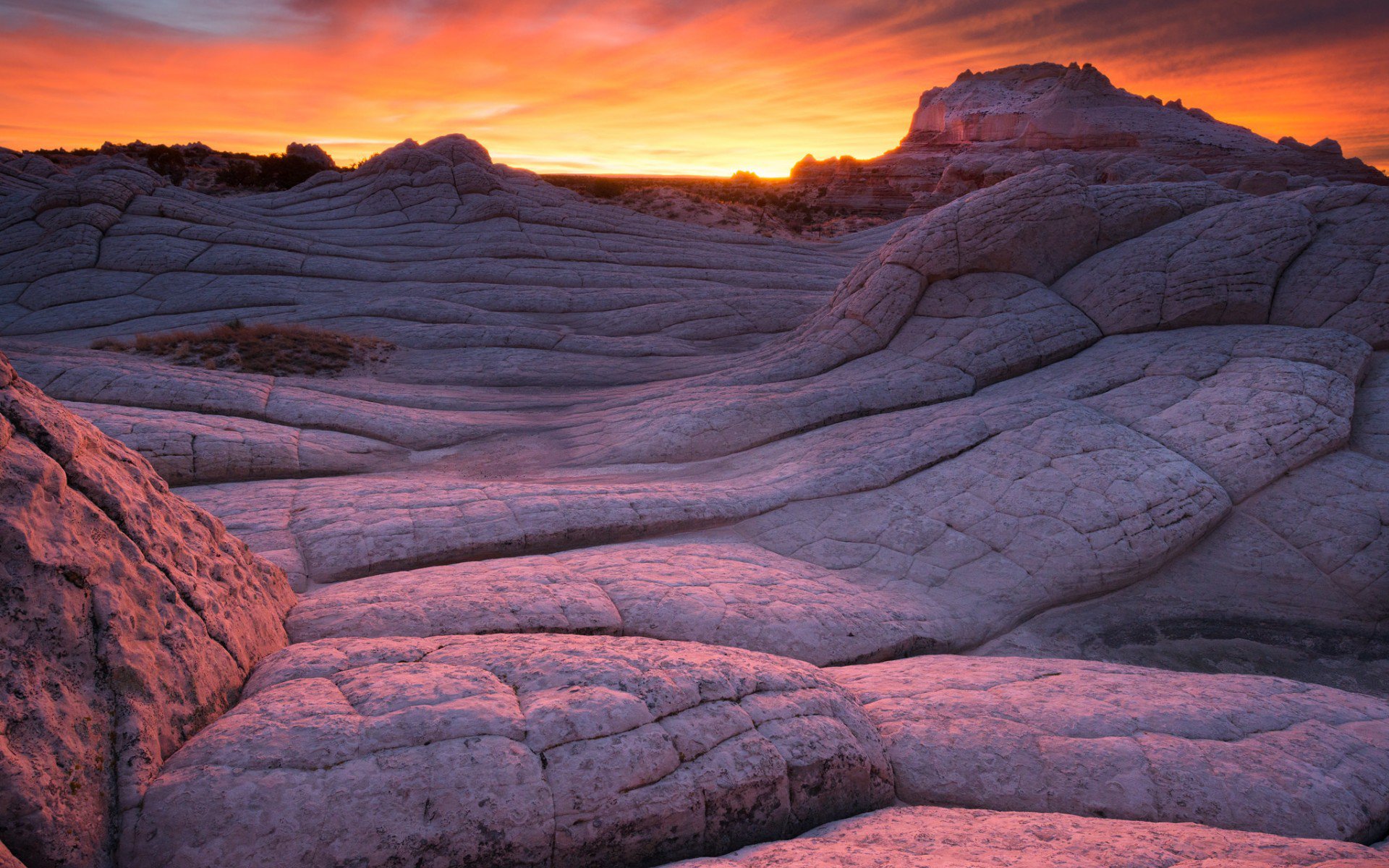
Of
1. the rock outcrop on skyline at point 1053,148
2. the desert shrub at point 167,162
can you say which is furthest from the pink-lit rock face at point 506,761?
the desert shrub at point 167,162

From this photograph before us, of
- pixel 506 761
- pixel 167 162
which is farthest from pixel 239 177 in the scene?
pixel 506 761

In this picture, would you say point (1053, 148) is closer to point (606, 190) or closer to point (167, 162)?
point (606, 190)

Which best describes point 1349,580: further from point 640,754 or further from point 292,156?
point 292,156

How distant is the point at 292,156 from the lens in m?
42.0

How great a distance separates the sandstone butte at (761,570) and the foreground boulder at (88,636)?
2 centimetres

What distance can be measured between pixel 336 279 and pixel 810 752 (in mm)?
22330

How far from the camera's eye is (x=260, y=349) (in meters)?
16.0

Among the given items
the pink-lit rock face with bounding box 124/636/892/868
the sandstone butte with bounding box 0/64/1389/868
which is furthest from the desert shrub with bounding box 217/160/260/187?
the pink-lit rock face with bounding box 124/636/892/868

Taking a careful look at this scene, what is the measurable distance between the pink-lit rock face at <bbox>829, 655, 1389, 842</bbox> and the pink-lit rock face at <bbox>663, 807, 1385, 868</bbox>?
0.39 m

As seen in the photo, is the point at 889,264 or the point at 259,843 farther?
the point at 889,264

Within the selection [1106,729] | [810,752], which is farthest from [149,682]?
[1106,729]

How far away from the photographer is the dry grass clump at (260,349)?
1520 cm

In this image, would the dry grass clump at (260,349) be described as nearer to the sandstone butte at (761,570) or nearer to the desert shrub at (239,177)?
the sandstone butte at (761,570)

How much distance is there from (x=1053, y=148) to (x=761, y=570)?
61.0m
